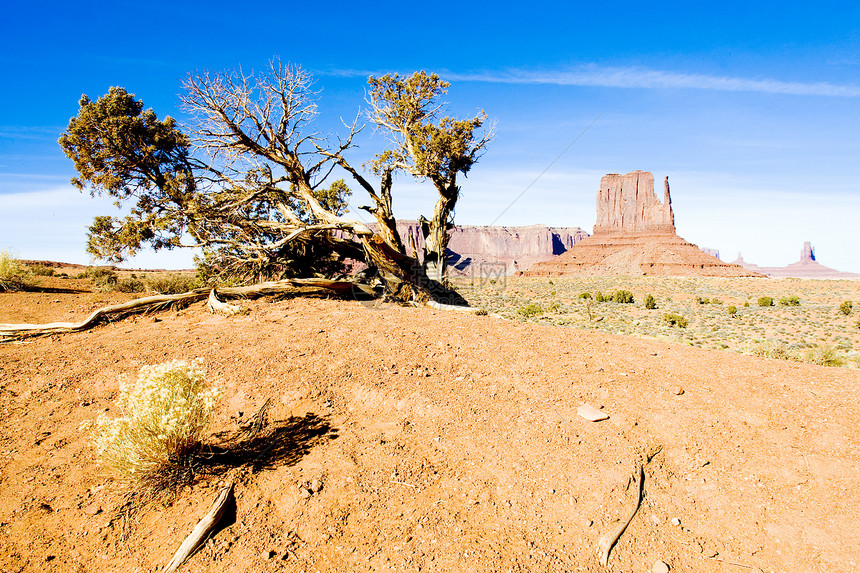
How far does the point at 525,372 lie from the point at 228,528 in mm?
3652

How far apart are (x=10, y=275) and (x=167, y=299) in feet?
28.6

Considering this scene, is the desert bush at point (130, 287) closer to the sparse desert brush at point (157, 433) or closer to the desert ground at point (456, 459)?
the desert ground at point (456, 459)

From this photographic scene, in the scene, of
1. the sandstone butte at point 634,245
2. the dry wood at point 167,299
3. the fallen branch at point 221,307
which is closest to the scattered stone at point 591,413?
the fallen branch at point 221,307

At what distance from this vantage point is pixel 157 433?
363 centimetres

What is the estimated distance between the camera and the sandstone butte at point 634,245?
8319cm

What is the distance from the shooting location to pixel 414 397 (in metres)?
4.98

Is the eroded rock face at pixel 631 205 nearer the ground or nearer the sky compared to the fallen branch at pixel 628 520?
nearer the sky

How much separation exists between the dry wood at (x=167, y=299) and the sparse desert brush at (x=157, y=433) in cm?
557

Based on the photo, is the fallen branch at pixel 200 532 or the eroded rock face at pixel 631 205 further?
the eroded rock face at pixel 631 205

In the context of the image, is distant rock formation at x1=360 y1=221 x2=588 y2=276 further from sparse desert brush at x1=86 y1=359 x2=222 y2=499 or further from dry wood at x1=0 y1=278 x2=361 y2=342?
sparse desert brush at x1=86 y1=359 x2=222 y2=499

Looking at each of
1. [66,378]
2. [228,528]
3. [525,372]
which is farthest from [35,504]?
[525,372]

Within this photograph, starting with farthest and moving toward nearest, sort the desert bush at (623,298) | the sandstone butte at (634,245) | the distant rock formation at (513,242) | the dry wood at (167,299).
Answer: the distant rock formation at (513,242)
the sandstone butte at (634,245)
the desert bush at (623,298)
the dry wood at (167,299)

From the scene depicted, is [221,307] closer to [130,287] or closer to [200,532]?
[200,532]

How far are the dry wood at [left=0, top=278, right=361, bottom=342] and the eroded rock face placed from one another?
12190 cm
